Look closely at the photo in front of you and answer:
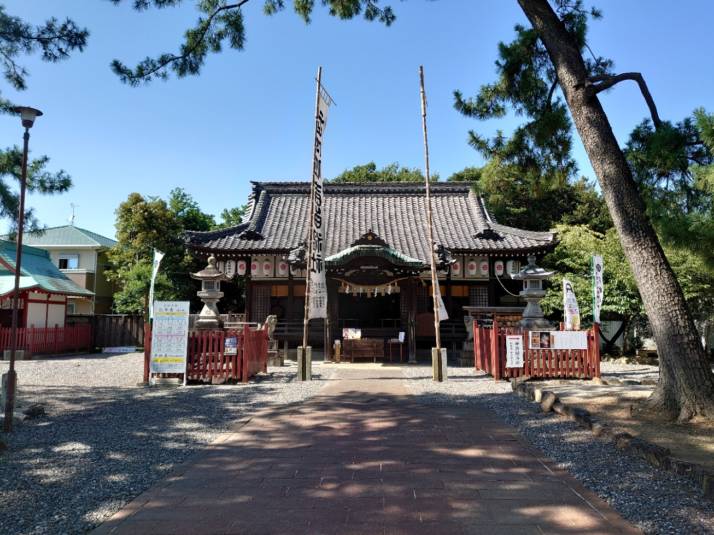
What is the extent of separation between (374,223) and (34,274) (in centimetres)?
1406

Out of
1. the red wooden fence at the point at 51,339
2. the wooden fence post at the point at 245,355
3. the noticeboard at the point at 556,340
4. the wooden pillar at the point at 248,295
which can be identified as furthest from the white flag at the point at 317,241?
the red wooden fence at the point at 51,339

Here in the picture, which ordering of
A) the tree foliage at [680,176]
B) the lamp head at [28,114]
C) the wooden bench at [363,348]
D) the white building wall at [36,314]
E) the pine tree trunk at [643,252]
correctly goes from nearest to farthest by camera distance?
the tree foliage at [680,176] < the pine tree trunk at [643,252] < the lamp head at [28,114] < the wooden bench at [363,348] < the white building wall at [36,314]

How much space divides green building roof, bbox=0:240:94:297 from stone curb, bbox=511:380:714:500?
18.3 meters

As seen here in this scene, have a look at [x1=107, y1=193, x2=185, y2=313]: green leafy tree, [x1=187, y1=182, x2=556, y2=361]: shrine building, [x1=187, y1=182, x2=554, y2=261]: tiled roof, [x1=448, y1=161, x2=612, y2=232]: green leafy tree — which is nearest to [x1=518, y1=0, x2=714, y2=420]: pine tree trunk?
[x1=187, y1=182, x2=556, y2=361]: shrine building

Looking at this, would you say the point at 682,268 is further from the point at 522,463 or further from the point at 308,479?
the point at 308,479

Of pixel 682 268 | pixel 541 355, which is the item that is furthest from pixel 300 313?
pixel 682 268

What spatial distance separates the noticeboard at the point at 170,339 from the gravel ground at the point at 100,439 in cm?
51

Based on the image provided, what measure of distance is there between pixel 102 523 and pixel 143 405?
4.73 metres

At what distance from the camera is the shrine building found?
48.6 ft

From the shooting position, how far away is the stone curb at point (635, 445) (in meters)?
3.68

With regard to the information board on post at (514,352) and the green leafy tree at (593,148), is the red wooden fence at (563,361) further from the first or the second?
the green leafy tree at (593,148)

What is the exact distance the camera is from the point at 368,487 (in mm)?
3818

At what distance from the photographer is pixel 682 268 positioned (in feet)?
45.0

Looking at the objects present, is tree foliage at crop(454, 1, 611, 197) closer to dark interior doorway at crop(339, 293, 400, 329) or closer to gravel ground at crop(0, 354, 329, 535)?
gravel ground at crop(0, 354, 329, 535)
